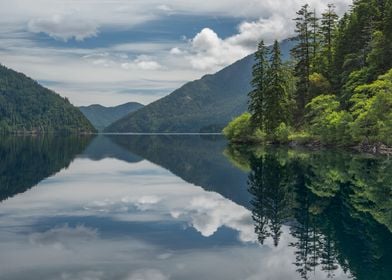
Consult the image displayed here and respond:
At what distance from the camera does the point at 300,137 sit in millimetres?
91375

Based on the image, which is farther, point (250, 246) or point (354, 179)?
point (354, 179)

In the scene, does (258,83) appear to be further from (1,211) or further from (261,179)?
(1,211)

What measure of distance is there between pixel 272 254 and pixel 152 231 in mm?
6315

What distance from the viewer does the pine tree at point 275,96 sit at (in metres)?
100

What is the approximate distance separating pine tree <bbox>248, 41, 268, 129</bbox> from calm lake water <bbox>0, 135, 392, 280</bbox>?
63141 mm

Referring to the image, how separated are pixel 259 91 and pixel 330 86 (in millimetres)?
14725

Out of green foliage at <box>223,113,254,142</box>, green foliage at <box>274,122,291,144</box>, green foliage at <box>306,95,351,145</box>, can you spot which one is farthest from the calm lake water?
green foliage at <box>223,113,254,142</box>

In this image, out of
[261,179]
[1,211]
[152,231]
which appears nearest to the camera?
[152,231]

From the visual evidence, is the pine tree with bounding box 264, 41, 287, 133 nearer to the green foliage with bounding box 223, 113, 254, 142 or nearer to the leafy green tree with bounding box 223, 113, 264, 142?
the leafy green tree with bounding box 223, 113, 264, 142

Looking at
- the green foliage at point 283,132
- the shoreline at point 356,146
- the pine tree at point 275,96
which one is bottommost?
the shoreline at point 356,146

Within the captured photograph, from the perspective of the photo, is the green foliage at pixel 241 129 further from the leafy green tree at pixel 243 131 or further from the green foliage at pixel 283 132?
the green foliage at pixel 283 132

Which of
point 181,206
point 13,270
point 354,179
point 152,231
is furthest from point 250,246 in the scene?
point 354,179

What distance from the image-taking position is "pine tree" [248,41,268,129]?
10422 centimetres

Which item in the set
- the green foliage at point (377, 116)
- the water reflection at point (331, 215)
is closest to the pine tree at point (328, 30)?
the green foliage at point (377, 116)
